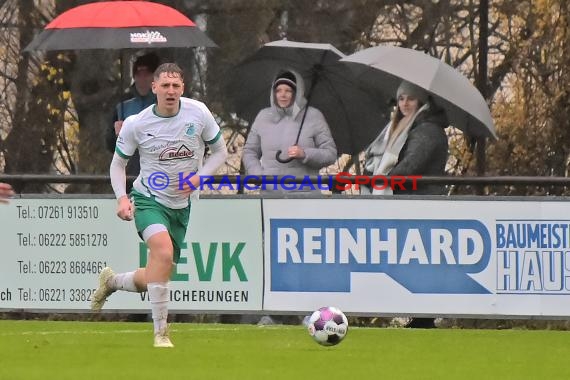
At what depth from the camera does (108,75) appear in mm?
19422

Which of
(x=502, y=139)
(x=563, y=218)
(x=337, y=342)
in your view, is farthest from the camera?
(x=502, y=139)

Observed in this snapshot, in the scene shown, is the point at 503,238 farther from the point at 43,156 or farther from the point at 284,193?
the point at 43,156

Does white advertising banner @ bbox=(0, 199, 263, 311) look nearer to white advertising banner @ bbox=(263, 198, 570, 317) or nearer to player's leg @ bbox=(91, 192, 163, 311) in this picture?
white advertising banner @ bbox=(263, 198, 570, 317)

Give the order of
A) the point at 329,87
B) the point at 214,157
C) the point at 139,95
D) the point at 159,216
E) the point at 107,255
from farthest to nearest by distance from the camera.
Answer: the point at 329,87, the point at 139,95, the point at 107,255, the point at 214,157, the point at 159,216

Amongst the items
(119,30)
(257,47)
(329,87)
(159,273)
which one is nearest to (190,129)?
(159,273)

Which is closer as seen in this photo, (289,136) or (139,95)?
(289,136)

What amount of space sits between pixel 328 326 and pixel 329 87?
16.1 feet

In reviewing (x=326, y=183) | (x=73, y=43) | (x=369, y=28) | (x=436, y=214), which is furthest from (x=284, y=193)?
(x=369, y=28)

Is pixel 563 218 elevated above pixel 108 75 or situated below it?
below

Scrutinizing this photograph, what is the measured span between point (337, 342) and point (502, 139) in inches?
237

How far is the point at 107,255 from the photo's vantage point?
1596 cm

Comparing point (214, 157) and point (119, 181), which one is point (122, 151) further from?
point (214, 157)

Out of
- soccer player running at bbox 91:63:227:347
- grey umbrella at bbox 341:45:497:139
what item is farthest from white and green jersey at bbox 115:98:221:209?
grey umbrella at bbox 341:45:497:139

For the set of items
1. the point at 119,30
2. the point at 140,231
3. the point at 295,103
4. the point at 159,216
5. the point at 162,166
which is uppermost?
the point at 119,30
